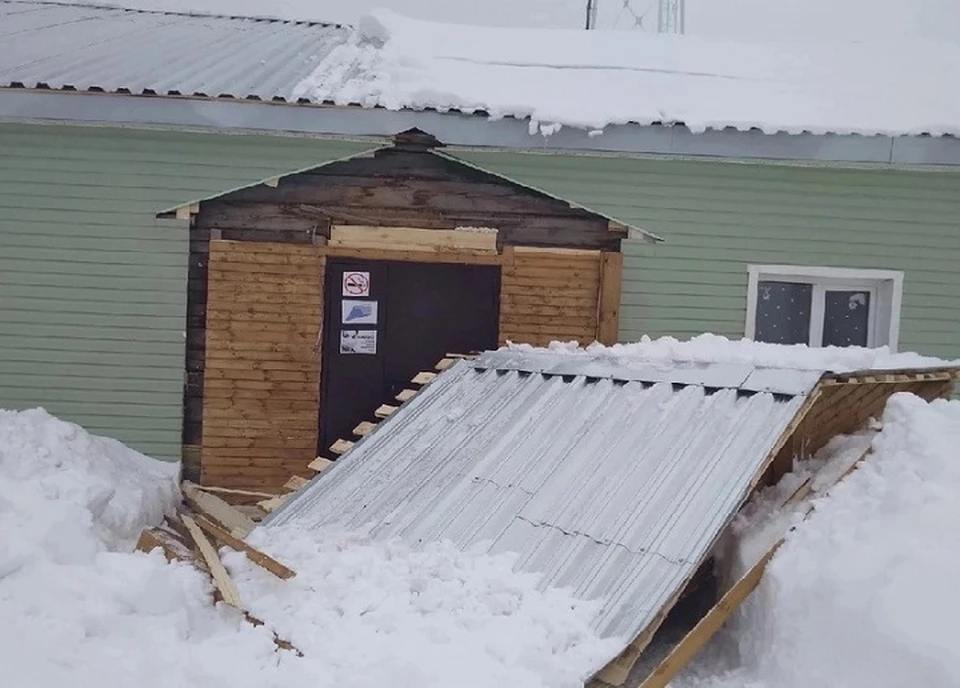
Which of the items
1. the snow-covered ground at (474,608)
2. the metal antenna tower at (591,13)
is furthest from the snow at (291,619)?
the metal antenna tower at (591,13)

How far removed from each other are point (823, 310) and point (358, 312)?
14.1 ft

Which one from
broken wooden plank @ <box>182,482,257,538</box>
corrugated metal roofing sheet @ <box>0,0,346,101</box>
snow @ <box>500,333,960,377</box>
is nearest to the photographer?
snow @ <box>500,333,960,377</box>

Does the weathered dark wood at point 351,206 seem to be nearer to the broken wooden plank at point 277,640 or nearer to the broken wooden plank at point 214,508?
the broken wooden plank at point 214,508

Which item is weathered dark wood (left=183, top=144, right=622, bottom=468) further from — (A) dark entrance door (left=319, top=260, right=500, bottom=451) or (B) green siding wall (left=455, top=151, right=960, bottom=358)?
(B) green siding wall (left=455, top=151, right=960, bottom=358)

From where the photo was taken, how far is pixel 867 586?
3303 mm

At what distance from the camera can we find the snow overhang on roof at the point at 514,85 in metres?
6.97

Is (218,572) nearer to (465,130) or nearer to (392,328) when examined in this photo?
(392,328)

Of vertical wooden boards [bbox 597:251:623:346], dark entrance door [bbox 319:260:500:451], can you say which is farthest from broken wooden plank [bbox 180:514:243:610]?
vertical wooden boards [bbox 597:251:623:346]

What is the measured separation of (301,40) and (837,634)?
9.20m

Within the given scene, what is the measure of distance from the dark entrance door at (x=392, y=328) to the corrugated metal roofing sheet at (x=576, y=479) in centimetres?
219

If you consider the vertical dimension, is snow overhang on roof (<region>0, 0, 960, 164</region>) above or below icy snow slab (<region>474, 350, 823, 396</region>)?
above

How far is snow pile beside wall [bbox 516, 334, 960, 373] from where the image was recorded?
15.6 feet

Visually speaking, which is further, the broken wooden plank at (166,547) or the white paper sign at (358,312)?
the white paper sign at (358,312)

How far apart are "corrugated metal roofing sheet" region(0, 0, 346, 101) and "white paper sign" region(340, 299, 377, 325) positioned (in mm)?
1881
